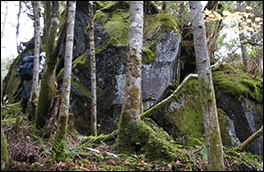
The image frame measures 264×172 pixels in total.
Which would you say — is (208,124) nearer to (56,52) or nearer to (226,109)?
(56,52)

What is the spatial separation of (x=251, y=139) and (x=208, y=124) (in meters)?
1.87

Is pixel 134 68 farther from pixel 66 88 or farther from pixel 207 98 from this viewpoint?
pixel 207 98

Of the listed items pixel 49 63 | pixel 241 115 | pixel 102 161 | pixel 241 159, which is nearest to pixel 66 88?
pixel 49 63

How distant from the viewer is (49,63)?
4305 mm

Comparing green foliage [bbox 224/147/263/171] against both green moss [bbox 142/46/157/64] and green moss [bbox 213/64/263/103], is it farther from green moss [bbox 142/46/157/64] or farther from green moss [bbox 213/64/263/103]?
green moss [bbox 142/46/157/64]

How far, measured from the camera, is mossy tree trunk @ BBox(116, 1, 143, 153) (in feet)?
11.8

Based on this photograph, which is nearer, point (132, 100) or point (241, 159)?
point (241, 159)

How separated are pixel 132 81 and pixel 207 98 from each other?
167cm

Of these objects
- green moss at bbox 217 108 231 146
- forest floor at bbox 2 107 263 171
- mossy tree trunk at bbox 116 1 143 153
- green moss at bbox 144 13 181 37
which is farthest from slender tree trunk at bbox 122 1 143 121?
green moss at bbox 217 108 231 146

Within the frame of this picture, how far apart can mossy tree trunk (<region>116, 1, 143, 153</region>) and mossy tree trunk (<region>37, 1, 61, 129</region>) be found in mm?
1848

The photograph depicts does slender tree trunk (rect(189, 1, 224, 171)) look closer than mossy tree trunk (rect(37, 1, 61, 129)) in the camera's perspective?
Yes

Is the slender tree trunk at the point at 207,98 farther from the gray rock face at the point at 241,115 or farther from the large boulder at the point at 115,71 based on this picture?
the gray rock face at the point at 241,115

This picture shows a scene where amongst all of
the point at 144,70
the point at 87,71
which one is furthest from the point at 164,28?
the point at 87,71

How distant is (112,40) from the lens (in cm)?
749
